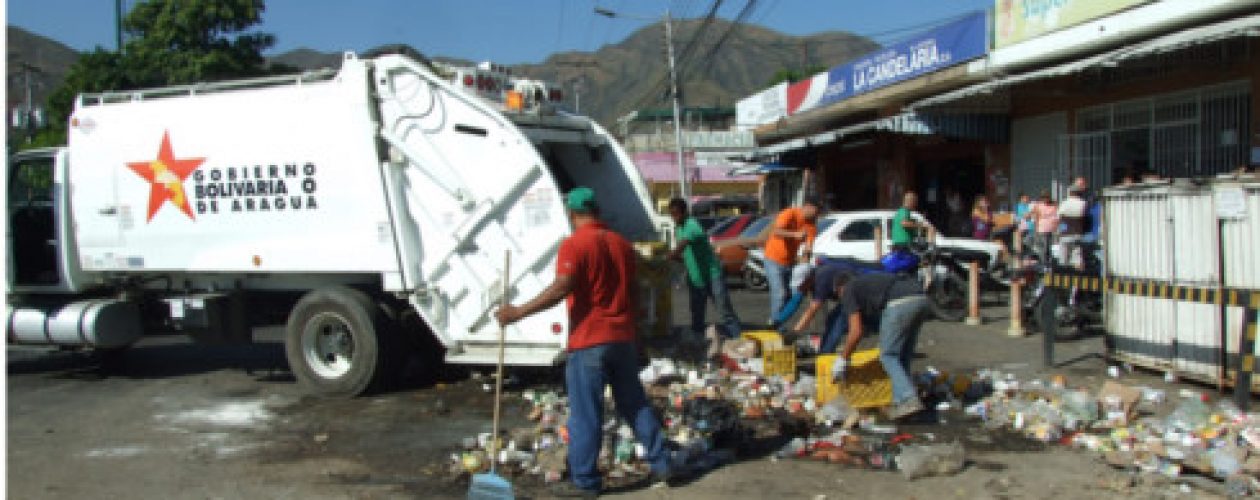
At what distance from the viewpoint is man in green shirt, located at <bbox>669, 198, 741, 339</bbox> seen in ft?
30.2

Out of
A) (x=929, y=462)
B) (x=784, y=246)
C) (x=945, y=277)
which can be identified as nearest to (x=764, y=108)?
(x=945, y=277)

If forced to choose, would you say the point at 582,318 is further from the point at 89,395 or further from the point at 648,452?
the point at 89,395

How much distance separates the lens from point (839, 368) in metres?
6.41

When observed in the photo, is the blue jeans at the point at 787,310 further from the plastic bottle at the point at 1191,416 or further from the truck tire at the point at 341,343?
the truck tire at the point at 341,343

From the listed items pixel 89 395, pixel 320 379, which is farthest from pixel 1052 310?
pixel 89 395

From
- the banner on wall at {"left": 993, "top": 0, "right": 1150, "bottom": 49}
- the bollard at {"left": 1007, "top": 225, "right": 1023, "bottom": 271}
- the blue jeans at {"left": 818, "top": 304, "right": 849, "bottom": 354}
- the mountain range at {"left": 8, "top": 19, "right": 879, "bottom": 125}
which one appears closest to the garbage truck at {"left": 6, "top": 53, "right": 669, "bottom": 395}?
the blue jeans at {"left": 818, "top": 304, "right": 849, "bottom": 354}

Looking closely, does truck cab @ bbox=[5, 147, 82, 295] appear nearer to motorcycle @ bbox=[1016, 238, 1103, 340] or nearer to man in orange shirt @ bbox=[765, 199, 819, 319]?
man in orange shirt @ bbox=[765, 199, 819, 319]

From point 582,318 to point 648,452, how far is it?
2.74 feet

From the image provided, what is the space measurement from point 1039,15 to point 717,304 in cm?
845

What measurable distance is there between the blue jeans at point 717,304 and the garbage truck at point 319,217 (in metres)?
1.04

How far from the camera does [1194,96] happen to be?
1273 cm

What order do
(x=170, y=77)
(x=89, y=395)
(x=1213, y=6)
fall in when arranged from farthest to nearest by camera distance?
(x=170, y=77) < (x=1213, y=6) < (x=89, y=395)

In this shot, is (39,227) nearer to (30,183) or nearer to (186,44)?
(30,183)

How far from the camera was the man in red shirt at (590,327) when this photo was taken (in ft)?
16.8
